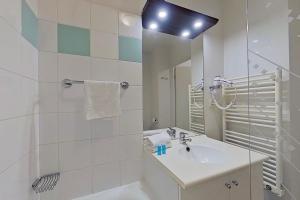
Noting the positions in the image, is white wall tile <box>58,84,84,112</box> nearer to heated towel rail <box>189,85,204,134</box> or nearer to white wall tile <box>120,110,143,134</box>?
white wall tile <box>120,110,143,134</box>

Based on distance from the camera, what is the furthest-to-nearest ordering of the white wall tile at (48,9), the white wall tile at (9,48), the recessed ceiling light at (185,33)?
the recessed ceiling light at (185,33) → the white wall tile at (48,9) → the white wall tile at (9,48)

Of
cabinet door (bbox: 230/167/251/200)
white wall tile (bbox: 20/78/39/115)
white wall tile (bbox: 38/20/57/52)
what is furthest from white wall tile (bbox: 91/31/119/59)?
cabinet door (bbox: 230/167/251/200)

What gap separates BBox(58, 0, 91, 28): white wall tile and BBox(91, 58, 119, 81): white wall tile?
300mm

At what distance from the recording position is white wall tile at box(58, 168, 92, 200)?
42.2 inches

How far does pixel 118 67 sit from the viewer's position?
4.09 ft

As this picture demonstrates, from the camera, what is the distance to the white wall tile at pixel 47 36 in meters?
1.01

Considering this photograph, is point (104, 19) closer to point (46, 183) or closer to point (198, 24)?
point (198, 24)

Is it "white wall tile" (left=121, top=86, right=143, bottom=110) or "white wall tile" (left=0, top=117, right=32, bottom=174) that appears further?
"white wall tile" (left=121, top=86, right=143, bottom=110)

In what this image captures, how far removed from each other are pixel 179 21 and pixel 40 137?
1.56 metres

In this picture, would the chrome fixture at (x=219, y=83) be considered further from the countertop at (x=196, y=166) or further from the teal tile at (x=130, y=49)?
the teal tile at (x=130, y=49)

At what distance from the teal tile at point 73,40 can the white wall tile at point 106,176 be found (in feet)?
3.09

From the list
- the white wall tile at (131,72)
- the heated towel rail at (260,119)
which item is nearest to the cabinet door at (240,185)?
the heated towel rail at (260,119)

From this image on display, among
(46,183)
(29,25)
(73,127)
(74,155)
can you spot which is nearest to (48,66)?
(29,25)

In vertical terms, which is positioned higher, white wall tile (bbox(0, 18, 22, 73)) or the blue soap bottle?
white wall tile (bbox(0, 18, 22, 73))
